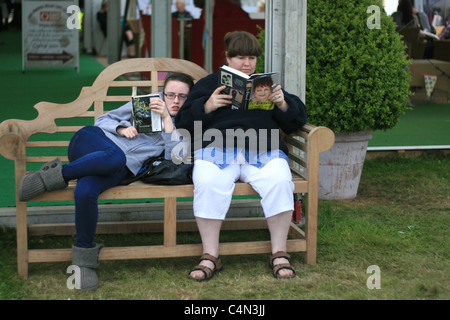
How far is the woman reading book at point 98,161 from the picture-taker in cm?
331

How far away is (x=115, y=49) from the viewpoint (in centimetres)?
1323

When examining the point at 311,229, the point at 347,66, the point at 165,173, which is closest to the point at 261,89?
the point at 165,173

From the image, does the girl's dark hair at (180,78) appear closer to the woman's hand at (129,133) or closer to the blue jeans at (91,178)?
the woman's hand at (129,133)

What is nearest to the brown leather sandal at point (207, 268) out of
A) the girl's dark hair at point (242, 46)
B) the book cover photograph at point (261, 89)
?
the book cover photograph at point (261, 89)

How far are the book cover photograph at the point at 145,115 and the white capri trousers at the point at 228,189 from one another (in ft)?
1.09

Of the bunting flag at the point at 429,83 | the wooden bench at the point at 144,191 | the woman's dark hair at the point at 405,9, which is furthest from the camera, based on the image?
the bunting flag at the point at 429,83

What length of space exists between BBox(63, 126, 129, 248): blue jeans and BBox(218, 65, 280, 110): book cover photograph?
25.3 inches

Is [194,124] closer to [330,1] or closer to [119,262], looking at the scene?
[119,262]

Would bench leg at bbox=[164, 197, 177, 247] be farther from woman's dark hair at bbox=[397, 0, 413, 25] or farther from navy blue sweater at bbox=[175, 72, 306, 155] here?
woman's dark hair at bbox=[397, 0, 413, 25]

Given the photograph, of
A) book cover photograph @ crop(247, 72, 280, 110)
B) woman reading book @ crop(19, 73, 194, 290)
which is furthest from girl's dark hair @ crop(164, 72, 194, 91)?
book cover photograph @ crop(247, 72, 280, 110)

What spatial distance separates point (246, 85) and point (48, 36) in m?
9.49
